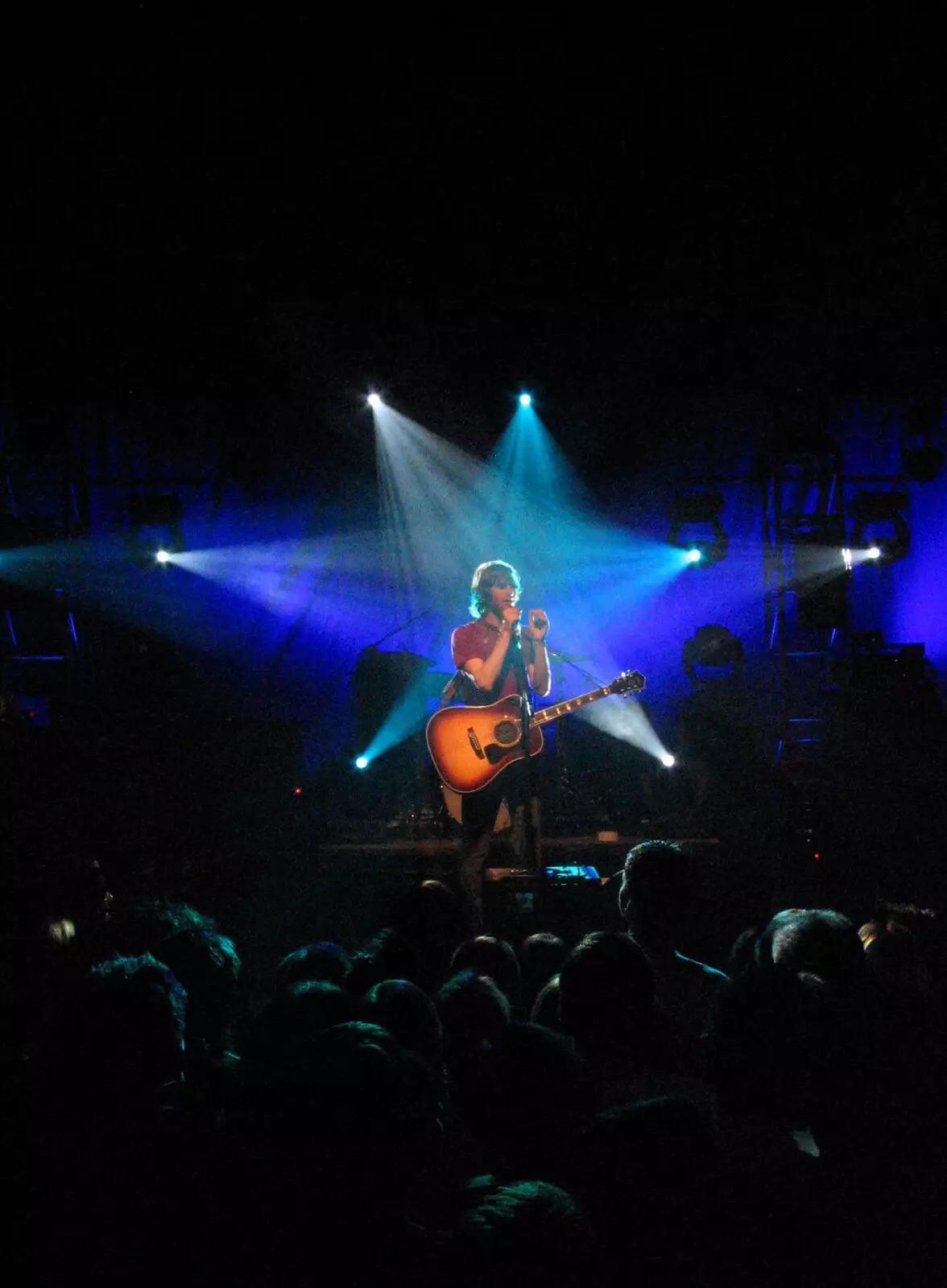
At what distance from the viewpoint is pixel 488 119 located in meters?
4.42

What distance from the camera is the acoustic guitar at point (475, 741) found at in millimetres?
5727

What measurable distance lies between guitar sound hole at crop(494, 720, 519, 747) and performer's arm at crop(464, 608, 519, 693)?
277 millimetres

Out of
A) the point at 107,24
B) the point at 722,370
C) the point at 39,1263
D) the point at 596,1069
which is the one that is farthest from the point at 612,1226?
the point at 722,370

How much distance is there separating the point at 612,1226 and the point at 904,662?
23.0 feet

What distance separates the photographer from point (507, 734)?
225 inches

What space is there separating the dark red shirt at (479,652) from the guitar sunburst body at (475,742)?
0.12 m

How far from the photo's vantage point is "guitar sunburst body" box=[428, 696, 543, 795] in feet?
18.8

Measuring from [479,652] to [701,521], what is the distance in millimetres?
3463

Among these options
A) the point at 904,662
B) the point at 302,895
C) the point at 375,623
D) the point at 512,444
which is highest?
the point at 512,444

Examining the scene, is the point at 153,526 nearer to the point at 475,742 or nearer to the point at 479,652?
the point at 479,652

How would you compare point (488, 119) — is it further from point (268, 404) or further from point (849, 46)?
point (268, 404)

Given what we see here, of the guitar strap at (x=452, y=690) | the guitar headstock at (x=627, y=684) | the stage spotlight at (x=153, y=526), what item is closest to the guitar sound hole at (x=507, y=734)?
the guitar strap at (x=452, y=690)

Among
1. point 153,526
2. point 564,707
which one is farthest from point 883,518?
point 153,526

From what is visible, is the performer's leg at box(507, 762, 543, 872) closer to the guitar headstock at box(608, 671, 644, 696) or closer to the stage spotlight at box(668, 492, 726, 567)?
the guitar headstock at box(608, 671, 644, 696)
